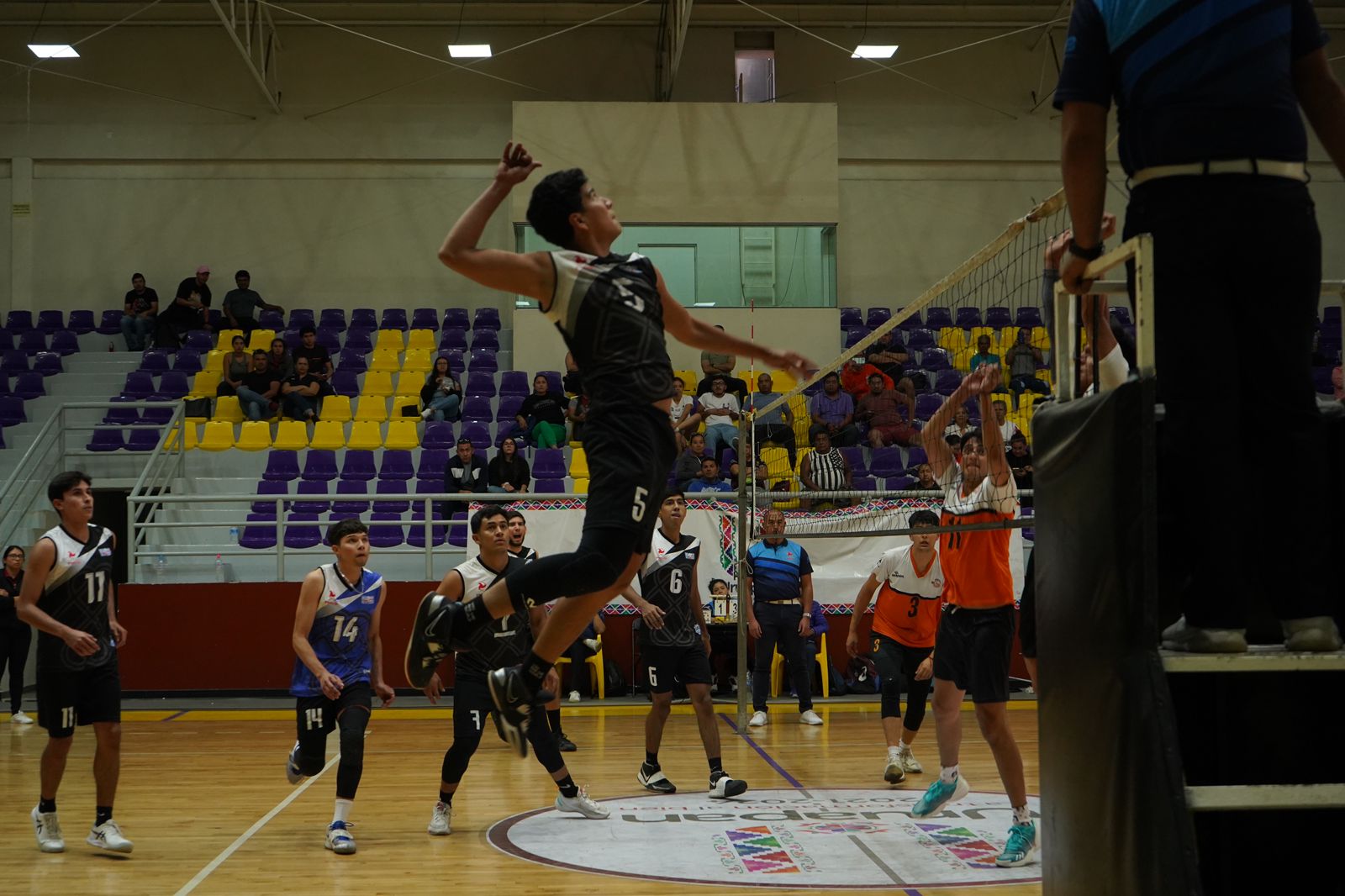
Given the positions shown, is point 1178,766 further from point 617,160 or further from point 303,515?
point 617,160

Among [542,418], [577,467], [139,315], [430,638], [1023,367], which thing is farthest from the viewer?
[139,315]

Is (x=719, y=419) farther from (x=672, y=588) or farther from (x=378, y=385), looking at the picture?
(x=672, y=588)

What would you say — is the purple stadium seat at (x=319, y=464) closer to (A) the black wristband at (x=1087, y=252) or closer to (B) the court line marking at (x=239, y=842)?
(B) the court line marking at (x=239, y=842)

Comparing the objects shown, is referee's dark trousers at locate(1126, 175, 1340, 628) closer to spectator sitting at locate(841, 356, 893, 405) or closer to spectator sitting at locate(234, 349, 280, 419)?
spectator sitting at locate(841, 356, 893, 405)

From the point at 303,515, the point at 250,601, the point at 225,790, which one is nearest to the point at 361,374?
the point at 303,515

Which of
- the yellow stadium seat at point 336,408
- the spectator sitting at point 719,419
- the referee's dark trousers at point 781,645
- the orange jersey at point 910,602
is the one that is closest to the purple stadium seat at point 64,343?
the yellow stadium seat at point 336,408

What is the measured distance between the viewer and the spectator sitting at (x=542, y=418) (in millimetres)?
17172

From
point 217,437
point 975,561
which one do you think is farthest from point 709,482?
point 975,561

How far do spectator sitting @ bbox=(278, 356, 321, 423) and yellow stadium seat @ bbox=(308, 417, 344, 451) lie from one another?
495 mm

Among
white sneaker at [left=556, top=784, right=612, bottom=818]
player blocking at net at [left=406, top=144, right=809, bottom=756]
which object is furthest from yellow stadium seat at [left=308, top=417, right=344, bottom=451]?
player blocking at net at [left=406, top=144, right=809, bottom=756]

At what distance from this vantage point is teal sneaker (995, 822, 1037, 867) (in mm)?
6594

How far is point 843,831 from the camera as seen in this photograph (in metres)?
7.47

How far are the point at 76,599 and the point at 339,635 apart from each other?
1.53 metres

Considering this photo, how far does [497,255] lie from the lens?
3998 millimetres
